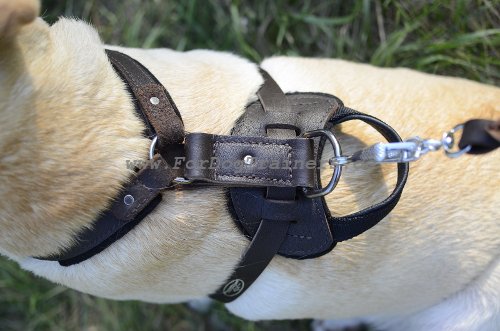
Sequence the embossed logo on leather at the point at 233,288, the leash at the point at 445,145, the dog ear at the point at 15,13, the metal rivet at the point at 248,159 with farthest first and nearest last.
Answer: the embossed logo on leather at the point at 233,288, the metal rivet at the point at 248,159, the leash at the point at 445,145, the dog ear at the point at 15,13

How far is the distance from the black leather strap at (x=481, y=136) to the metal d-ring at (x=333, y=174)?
372 millimetres

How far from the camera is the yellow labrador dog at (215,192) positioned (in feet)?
5.05

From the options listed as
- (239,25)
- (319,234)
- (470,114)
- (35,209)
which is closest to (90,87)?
(35,209)

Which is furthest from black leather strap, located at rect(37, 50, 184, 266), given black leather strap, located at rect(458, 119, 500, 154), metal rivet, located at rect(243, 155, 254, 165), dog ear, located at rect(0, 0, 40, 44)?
black leather strap, located at rect(458, 119, 500, 154)

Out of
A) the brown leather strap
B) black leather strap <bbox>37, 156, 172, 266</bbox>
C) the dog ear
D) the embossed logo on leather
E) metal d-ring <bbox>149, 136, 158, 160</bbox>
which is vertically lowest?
the embossed logo on leather

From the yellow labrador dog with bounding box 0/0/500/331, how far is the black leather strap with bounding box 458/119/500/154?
1.10 feet

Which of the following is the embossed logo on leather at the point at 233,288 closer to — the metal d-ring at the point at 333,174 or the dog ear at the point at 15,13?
the metal d-ring at the point at 333,174

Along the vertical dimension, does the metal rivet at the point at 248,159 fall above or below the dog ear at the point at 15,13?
below

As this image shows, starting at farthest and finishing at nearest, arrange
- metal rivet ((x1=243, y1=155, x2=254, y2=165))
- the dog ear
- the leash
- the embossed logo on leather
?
the embossed logo on leather
metal rivet ((x1=243, y1=155, x2=254, y2=165))
the leash
the dog ear

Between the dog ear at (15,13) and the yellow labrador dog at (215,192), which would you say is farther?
the yellow labrador dog at (215,192)

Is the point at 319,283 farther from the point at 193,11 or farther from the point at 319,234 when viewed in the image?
the point at 193,11

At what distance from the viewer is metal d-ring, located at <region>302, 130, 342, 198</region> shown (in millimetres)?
1538

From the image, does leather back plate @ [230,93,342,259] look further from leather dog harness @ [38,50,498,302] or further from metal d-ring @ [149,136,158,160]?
metal d-ring @ [149,136,158,160]

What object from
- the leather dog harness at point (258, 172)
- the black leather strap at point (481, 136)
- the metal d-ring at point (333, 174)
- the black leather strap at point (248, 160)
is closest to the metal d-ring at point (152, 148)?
the leather dog harness at point (258, 172)
